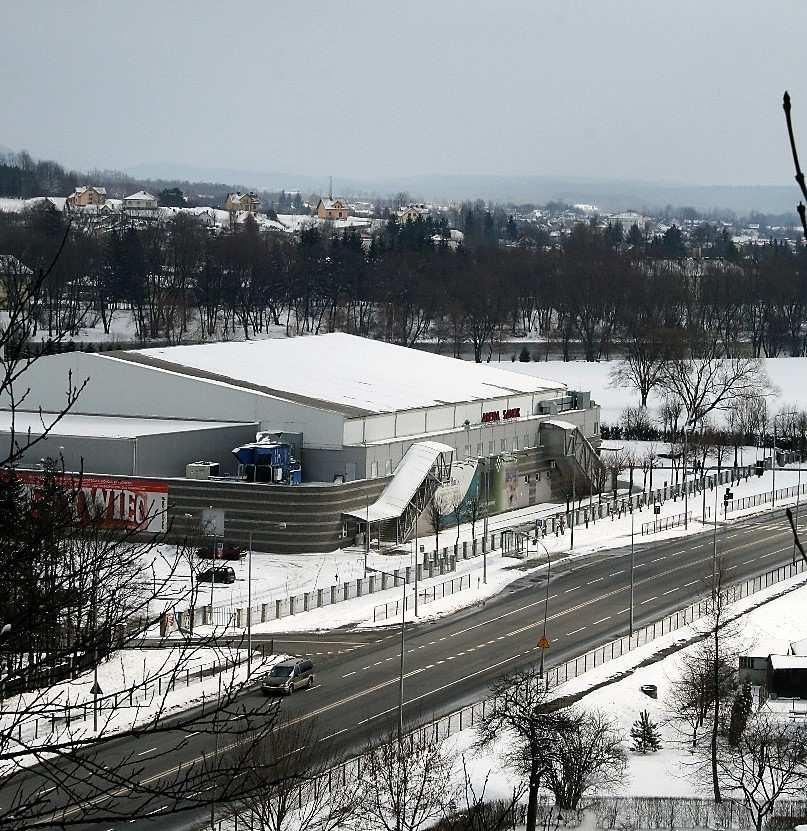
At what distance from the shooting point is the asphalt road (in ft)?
106

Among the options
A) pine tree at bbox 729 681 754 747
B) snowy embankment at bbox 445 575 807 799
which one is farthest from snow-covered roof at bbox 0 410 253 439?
pine tree at bbox 729 681 754 747

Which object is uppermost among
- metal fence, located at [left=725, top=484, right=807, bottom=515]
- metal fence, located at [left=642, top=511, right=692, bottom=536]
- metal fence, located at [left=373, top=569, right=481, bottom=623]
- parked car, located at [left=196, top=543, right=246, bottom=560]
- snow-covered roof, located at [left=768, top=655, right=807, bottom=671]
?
snow-covered roof, located at [left=768, top=655, right=807, bottom=671]

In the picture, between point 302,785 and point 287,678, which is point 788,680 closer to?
point 287,678

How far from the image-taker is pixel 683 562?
53.4m

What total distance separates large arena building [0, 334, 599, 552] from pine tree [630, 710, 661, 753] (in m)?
21.0

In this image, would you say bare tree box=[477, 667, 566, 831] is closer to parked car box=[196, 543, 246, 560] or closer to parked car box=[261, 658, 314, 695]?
parked car box=[261, 658, 314, 695]

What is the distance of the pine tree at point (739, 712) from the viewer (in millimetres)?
32219

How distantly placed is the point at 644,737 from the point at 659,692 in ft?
13.4

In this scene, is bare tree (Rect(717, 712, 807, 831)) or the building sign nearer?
bare tree (Rect(717, 712, 807, 831))

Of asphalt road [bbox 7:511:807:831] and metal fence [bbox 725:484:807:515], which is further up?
asphalt road [bbox 7:511:807:831]

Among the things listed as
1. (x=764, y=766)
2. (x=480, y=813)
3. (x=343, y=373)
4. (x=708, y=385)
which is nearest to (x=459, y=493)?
(x=343, y=373)

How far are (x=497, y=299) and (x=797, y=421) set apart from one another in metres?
41.2

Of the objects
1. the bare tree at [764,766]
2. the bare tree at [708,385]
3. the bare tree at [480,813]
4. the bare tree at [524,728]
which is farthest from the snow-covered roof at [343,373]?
the bare tree at [480,813]

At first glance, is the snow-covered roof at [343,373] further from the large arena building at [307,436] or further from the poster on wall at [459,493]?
the poster on wall at [459,493]
